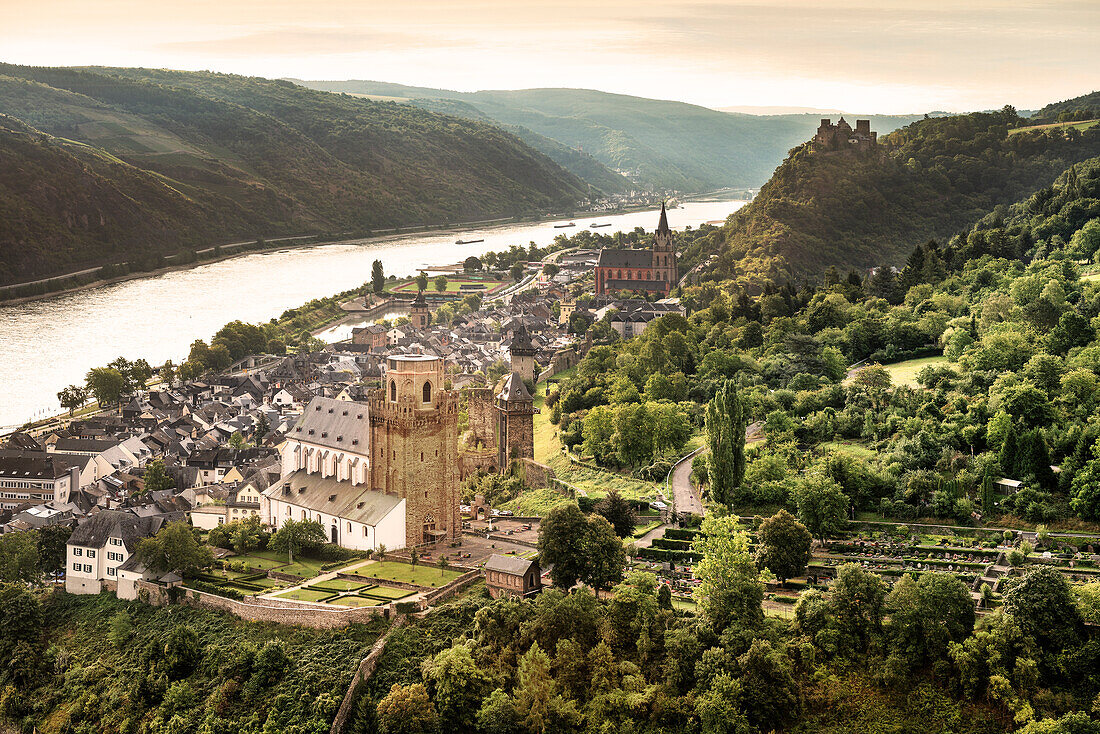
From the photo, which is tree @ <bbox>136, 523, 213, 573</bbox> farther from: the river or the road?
the river

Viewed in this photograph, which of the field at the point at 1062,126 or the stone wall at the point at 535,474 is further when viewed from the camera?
the field at the point at 1062,126

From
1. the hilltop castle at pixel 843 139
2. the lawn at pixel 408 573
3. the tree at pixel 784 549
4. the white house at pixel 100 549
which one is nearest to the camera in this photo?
the tree at pixel 784 549

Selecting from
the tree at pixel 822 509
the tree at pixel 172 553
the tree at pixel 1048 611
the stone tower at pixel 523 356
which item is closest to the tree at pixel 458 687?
the tree at pixel 822 509

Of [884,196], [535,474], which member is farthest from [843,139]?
[535,474]

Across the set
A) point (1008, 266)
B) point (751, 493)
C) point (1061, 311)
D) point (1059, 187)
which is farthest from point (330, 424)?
point (1059, 187)

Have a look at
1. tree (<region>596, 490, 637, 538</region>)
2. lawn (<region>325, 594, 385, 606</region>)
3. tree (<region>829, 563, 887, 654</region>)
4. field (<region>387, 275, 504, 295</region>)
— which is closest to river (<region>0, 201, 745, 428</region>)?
field (<region>387, 275, 504, 295</region>)

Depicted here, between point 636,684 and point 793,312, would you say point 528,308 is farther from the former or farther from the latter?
point 636,684

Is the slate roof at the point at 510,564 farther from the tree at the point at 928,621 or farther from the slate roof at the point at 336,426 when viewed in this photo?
the tree at the point at 928,621
